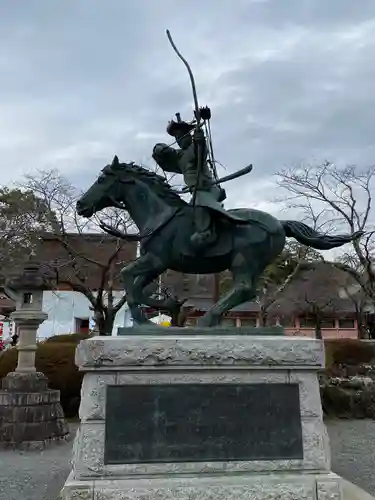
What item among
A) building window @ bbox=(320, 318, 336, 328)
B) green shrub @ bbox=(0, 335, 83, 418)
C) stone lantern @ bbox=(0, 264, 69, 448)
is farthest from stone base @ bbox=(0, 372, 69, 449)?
building window @ bbox=(320, 318, 336, 328)

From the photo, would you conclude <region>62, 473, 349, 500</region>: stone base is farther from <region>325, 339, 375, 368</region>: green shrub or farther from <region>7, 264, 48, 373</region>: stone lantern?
<region>325, 339, 375, 368</region>: green shrub

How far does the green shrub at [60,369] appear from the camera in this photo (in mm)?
11773

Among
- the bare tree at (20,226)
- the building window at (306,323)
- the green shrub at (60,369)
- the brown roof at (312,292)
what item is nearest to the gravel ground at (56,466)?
the green shrub at (60,369)

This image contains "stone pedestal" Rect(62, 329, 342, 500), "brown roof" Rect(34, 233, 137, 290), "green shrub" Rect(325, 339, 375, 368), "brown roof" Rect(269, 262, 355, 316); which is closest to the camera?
"stone pedestal" Rect(62, 329, 342, 500)

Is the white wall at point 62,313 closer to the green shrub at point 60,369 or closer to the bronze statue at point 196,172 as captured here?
the green shrub at point 60,369

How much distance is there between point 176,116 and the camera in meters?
5.00

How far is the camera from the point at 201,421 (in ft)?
12.9

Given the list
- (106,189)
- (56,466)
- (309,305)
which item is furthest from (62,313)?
(106,189)

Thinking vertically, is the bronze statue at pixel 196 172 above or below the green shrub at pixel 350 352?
above

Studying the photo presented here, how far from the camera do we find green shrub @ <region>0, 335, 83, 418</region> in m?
11.8

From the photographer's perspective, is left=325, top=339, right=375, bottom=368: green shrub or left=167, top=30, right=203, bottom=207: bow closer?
left=167, top=30, right=203, bottom=207: bow

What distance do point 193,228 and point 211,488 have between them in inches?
89.3

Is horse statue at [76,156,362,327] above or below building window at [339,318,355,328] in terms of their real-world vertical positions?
below

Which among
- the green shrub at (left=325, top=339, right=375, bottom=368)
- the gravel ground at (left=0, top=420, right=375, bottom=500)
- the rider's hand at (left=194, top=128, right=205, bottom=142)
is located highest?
the rider's hand at (left=194, top=128, right=205, bottom=142)
